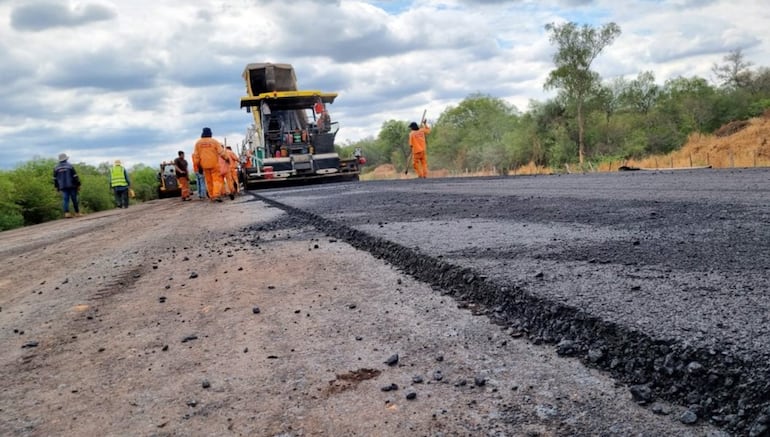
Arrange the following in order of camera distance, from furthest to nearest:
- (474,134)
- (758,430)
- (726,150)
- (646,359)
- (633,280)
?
(474,134) < (726,150) < (633,280) < (646,359) < (758,430)

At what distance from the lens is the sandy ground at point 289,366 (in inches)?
74.7

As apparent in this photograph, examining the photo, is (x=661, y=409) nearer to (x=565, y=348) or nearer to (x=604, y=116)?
(x=565, y=348)

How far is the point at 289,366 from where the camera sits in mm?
2469

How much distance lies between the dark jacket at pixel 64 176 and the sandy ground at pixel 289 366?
562 inches

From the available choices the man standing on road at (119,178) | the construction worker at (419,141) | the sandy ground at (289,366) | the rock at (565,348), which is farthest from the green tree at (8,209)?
the rock at (565,348)

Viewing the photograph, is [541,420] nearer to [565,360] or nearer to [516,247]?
[565,360]

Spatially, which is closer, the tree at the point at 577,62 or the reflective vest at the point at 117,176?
the reflective vest at the point at 117,176

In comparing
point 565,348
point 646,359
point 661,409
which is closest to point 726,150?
point 565,348

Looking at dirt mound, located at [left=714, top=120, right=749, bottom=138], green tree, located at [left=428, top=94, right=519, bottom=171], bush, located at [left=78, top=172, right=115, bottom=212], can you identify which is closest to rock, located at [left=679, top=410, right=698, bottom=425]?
bush, located at [left=78, top=172, right=115, bottom=212]

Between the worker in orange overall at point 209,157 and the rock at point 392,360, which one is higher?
the worker in orange overall at point 209,157

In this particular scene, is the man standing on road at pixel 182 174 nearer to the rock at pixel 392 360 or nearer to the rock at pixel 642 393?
the rock at pixel 392 360

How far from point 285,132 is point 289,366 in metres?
19.0

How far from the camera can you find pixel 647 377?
1998mm

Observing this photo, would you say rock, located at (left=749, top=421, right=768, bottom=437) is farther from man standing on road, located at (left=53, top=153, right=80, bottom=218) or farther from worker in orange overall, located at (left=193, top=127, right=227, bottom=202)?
man standing on road, located at (left=53, top=153, right=80, bottom=218)
